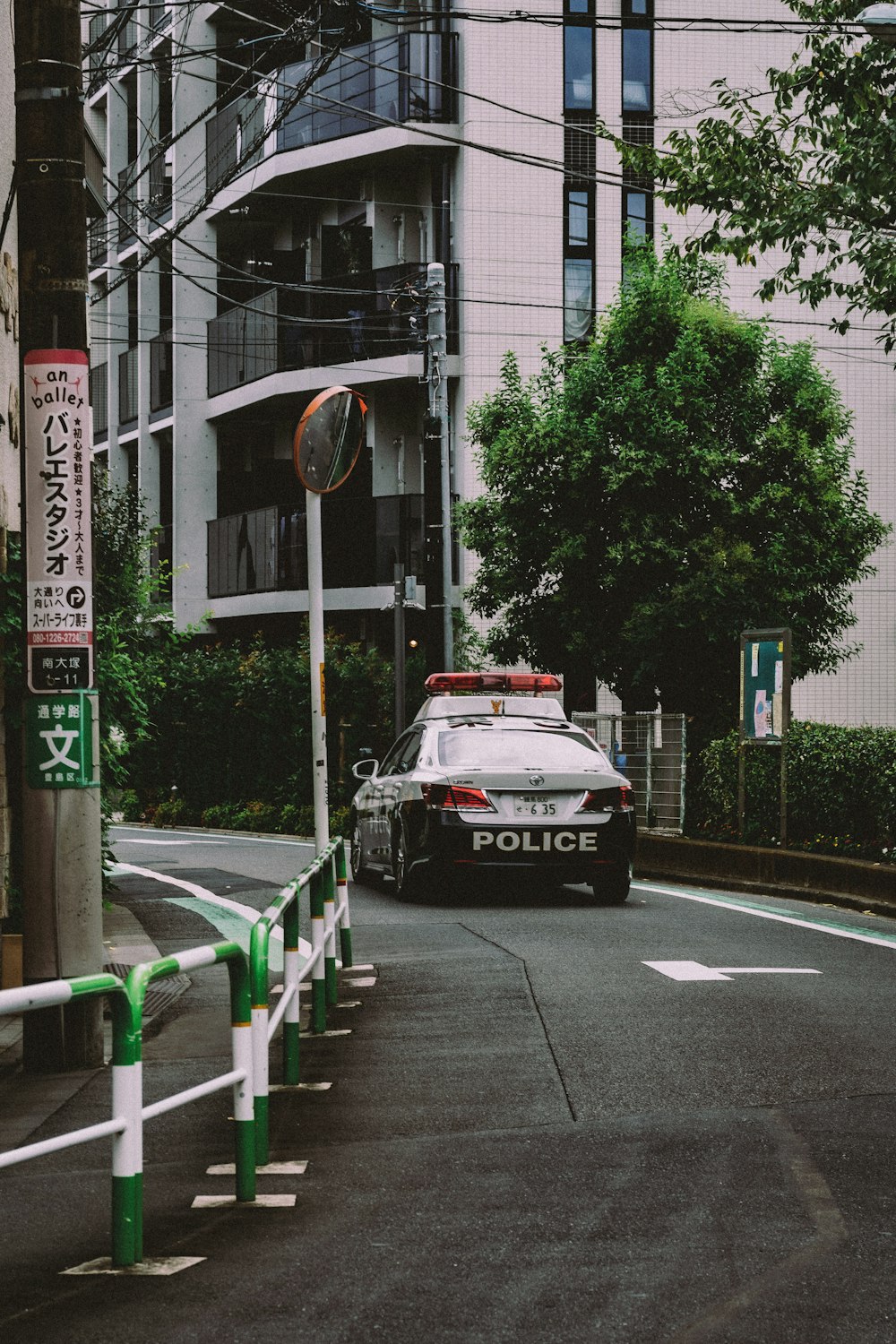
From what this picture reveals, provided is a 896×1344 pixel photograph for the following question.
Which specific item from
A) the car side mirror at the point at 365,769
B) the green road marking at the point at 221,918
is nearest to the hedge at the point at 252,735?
the car side mirror at the point at 365,769

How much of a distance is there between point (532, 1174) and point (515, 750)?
912 centimetres

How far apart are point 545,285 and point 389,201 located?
138 inches

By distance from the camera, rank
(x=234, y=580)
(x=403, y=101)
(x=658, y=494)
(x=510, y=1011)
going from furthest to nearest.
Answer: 1. (x=234, y=580)
2. (x=403, y=101)
3. (x=658, y=494)
4. (x=510, y=1011)

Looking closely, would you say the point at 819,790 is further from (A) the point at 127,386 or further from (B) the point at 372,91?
(A) the point at 127,386

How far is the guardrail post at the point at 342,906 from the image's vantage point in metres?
9.76

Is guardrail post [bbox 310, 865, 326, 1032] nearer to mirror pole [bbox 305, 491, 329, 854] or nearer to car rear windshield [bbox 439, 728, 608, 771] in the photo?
mirror pole [bbox 305, 491, 329, 854]

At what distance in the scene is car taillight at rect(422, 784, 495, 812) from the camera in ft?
45.8

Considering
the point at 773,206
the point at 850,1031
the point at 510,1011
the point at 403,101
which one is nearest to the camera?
the point at 850,1031

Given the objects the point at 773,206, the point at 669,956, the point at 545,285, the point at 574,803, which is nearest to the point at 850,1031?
the point at 669,956

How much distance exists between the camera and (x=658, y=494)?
24.0 meters

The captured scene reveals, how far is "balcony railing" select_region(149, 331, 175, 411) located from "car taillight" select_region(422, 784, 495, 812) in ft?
77.3

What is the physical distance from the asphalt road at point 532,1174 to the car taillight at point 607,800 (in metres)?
3.27

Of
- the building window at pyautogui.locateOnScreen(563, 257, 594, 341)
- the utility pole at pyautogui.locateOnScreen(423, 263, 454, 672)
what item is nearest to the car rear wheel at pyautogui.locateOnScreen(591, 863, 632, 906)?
the utility pole at pyautogui.locateOnScreen(423, 263, 454, 672)

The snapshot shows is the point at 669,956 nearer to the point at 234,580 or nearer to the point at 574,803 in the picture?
the point at 574,803
